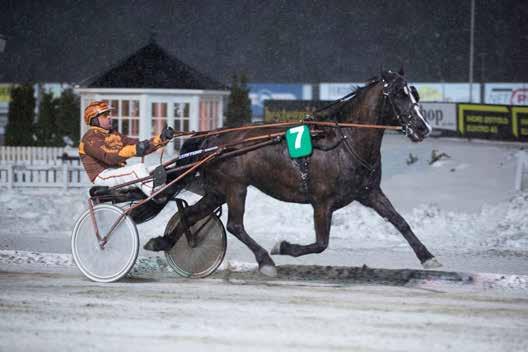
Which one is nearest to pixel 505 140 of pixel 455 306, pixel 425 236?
pixel 425 236

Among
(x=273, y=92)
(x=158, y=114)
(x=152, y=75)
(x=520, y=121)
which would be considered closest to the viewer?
(x=152, y=75)

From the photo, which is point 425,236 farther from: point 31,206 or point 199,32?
point 199,32

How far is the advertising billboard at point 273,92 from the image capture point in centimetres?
3938

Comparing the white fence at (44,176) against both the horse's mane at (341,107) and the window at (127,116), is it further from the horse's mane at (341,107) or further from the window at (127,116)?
the horse's mane at (341,107)

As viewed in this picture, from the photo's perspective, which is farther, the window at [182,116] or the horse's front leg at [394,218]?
the window at [182,116]

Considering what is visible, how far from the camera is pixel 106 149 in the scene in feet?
23.8

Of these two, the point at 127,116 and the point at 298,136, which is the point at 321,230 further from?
the point at 127,116

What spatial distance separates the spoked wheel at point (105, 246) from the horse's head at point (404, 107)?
7.87 feet

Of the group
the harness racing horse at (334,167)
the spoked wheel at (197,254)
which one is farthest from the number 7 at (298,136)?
the spoked wheel at (197,254)

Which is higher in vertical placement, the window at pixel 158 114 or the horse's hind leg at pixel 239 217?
the window at pixel 158 114

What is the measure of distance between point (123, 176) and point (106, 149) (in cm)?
29

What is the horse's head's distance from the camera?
699 cm

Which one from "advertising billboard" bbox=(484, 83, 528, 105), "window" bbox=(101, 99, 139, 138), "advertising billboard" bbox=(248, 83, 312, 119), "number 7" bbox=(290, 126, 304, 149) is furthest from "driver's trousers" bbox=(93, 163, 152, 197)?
"advertising billboard" bbox=(248, 83, 312, 119)

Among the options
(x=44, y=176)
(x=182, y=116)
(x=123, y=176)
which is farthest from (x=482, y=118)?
(x=123, y=176)
